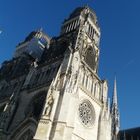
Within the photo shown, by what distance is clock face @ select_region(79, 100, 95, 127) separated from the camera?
92.2 ft

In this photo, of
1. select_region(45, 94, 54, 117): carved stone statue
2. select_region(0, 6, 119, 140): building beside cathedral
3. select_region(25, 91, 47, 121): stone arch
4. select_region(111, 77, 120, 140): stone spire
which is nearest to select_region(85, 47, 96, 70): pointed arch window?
select_region(0, 6, 119, 140): building beside cathedral

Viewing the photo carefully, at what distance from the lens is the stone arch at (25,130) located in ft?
85.8

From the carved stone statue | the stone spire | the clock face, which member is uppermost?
the stone spire

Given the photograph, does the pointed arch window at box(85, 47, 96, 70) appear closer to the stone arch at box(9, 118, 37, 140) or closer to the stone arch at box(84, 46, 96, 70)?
the stone arch at box(84, 46, 96, 70)

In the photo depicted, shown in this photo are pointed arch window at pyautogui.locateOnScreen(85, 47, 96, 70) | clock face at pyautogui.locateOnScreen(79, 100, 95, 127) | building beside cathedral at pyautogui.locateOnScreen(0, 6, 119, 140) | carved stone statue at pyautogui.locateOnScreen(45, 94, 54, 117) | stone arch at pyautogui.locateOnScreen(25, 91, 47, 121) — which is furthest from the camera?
pointed arch window at pyautogui.locateOnScreen(85, 47, 96, 70)

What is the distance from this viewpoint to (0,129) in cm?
2778

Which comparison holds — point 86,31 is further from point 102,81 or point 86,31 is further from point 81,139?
point 81,139

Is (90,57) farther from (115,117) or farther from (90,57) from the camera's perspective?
(115,117)

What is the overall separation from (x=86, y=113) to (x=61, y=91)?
4.55 meters

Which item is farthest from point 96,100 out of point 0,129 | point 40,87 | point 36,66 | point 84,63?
point 0,129

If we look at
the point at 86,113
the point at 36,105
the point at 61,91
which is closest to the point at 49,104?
the point at 61,91

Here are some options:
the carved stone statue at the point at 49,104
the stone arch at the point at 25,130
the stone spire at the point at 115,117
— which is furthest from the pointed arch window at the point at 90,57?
the stone arch at the point at 25,130

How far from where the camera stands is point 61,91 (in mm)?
26297

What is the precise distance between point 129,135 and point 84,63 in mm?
15524
